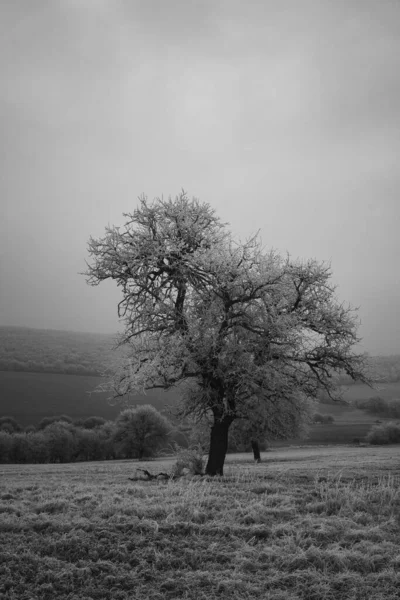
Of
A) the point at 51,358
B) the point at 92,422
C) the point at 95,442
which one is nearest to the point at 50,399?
the point at 92,422

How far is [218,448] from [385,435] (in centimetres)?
6177

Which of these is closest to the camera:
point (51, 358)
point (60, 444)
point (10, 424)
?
point (60, 444)

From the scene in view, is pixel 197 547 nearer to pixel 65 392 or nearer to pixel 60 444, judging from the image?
pixel 60 444

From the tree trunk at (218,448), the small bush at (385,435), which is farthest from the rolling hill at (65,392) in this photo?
the tree trunk at (218,448)

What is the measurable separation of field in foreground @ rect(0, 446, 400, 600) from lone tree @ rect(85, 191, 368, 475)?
739 cm

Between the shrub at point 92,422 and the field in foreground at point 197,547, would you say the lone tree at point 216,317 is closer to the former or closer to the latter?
the field in foreground at point 197,547

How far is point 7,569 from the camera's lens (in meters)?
6.57

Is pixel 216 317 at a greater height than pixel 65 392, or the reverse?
pixel 216 317

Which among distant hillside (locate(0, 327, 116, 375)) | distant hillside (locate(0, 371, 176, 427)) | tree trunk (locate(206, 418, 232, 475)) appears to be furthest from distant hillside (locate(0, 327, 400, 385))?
tree trunk (locate(206, 418, 232, 475))

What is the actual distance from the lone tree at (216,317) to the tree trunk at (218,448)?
0.04 m

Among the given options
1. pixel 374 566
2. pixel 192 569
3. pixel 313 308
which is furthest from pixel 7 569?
pixel 313 308

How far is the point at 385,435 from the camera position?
7206 centimetres

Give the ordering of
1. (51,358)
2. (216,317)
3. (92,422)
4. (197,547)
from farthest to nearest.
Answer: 1. (51,358)
2. (92,422)
3. (216,317)
4. (197,547)

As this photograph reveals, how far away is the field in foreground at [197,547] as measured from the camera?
6504 millimetres
